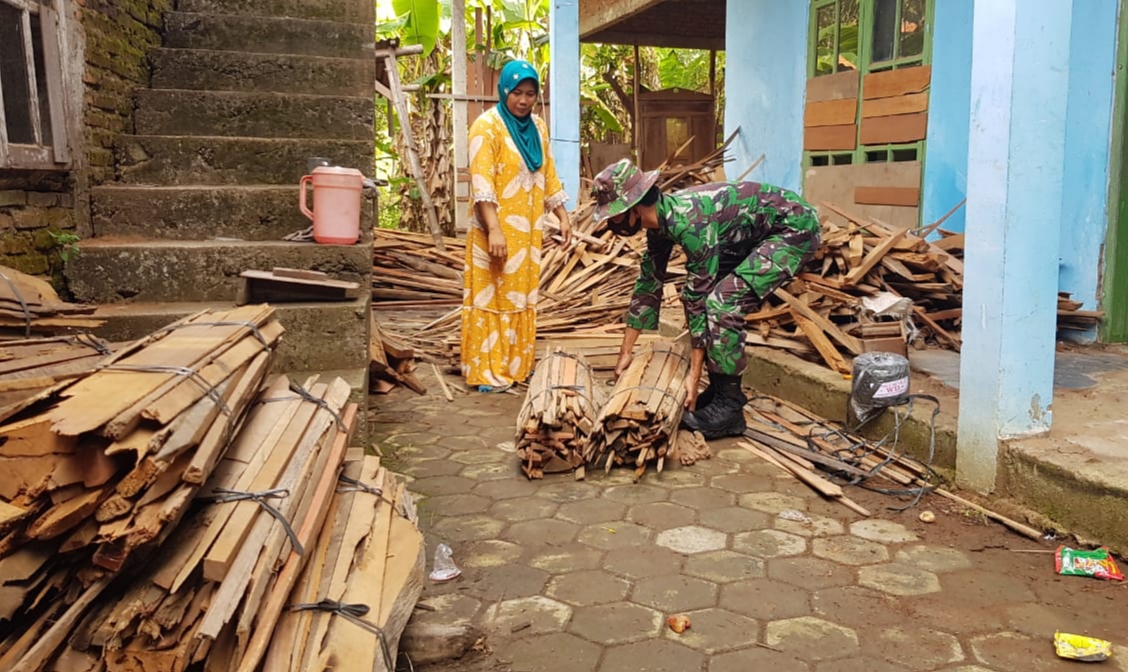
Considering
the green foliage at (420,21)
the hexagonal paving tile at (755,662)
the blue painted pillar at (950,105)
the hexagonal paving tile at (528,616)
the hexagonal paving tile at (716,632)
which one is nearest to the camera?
the hexagonal paving tile at (755,662)

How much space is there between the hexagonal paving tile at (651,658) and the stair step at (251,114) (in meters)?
4.44

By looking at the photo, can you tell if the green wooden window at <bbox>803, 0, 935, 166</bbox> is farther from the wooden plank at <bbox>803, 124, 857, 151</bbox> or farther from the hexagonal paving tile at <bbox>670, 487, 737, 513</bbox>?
the hexagonal paving tile at <bbox>670, 487, 737, 513</bbox>

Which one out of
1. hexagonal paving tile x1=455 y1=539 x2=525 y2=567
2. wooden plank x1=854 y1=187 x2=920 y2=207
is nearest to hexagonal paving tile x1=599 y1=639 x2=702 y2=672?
hexagonal paving tile x1=455 y1=539 x2=525 y2=567

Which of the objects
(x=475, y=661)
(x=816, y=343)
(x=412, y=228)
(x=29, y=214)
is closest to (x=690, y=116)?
(x=412, y=228)

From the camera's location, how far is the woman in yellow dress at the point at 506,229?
5367 mm

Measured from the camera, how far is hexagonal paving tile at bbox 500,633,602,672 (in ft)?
8.39

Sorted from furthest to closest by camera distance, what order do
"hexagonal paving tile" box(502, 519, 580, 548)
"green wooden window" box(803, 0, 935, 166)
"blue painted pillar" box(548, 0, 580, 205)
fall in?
"blue painted pillar" box(548, 0, 580, 205) → "green wooden window" box(803, 0, 935, 166) → "hexagonal paving tile" box(502, 519, 580, 548)

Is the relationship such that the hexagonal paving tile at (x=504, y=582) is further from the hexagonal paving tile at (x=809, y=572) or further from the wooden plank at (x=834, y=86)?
the wooden plank at (x=834, y=86)

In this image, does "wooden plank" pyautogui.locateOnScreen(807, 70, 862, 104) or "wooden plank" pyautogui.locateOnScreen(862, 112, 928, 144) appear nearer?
"wooden plank" pyautogui.locateOnScreen(862, 112, 928, 144)

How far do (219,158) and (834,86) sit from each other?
5.20m

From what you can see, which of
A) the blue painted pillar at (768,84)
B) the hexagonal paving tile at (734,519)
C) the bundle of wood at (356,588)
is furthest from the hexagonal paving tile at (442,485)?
the blue painted pillar at (768,84)

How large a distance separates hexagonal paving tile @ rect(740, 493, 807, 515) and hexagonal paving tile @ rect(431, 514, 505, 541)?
115 centimetres

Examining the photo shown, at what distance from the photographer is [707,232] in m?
4.46

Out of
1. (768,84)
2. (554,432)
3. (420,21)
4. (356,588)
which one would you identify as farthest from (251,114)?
(420,21)
